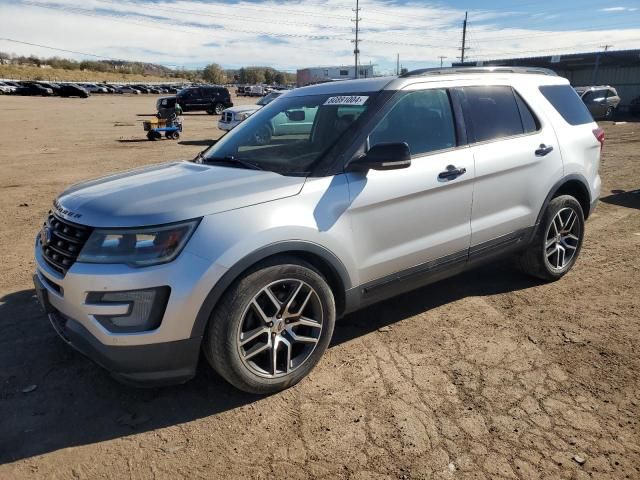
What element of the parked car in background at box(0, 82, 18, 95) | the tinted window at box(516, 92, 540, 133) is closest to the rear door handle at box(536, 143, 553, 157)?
the tinted window at box(516, 92, 540, 133)

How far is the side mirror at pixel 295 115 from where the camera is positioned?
389 centimetres

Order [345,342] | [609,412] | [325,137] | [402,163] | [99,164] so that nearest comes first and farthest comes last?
[609,412]
[402,163]
[325,137]
[345,342]
[99,164]

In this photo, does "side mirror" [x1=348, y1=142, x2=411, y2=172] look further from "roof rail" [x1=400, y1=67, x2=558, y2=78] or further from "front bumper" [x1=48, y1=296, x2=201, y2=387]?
"front bumper" [x1=48, y1=296, x2=201, y2=387]

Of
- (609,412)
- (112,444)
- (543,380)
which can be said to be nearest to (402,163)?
(543,380)

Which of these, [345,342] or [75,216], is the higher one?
[75,216]

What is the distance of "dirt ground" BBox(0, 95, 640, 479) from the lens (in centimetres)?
245

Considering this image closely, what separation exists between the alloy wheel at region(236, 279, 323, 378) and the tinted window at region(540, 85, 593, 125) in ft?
10.1

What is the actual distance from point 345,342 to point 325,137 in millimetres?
1479

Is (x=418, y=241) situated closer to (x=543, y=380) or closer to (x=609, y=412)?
(x=543, y=380)

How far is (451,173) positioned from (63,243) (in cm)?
256

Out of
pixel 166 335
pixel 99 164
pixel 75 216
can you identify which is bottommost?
pixel 99 164

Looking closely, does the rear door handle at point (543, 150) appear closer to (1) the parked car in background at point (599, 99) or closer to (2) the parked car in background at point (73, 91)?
(1) the parked car in background at point (599, 99)

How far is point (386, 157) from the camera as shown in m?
3.04

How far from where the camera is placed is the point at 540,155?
4211mm
